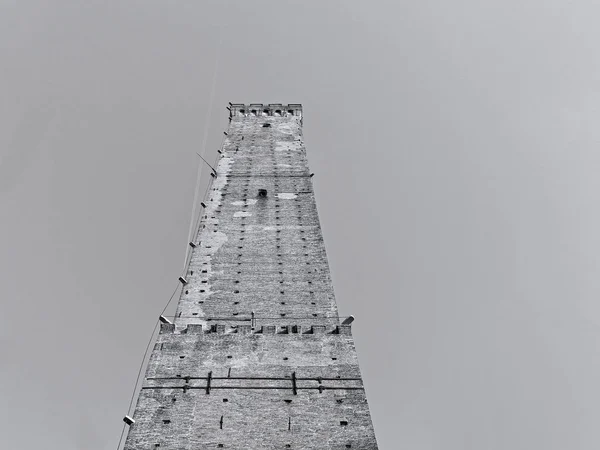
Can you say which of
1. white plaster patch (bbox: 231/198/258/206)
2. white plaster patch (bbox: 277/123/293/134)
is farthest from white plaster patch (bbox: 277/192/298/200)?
white plaster patch (bbox: 277/123/293/134)

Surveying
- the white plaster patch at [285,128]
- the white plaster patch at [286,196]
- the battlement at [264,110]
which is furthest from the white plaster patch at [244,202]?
the battlement at [264,110]

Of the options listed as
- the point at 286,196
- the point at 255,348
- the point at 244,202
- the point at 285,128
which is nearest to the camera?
the point at 255,348

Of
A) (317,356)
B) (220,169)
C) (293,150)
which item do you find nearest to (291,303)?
(317,356)

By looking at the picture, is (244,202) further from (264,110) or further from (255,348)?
(264,110)

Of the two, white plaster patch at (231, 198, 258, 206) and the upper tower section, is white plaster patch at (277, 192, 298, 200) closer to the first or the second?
the upper tower section

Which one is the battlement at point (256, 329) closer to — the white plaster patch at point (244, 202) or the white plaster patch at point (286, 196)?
the white plaster patch at point (244, 202)

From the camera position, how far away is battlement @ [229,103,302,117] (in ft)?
100

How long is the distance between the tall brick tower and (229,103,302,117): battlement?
28.7 ft

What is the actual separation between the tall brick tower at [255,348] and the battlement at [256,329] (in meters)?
0.02

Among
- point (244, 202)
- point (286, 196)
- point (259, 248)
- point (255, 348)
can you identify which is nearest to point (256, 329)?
point (255, 348)

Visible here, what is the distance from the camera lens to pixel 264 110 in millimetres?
30828

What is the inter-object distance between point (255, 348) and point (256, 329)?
69 cm

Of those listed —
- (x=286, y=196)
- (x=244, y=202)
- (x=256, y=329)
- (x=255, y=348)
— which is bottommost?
(x=255, y=348)

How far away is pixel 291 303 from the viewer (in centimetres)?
1681
